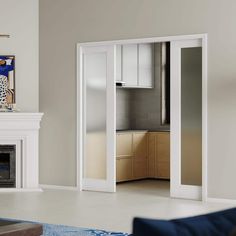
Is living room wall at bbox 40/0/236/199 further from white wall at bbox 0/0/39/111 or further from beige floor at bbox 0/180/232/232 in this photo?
beige floor at bbox 0/180/232/232

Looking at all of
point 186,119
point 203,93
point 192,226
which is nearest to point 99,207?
point 186,119

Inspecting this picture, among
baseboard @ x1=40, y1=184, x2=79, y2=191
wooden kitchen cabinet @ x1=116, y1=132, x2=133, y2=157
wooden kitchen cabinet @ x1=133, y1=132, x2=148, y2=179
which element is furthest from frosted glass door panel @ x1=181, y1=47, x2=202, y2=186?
wooden kitchen cabinet @ x1=133, y1=132, x2=148, y2=179

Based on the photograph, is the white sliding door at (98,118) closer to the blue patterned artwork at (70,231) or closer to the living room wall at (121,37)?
the living room wall at (121,37)

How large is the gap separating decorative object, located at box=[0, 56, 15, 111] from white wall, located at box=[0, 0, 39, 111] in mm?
85

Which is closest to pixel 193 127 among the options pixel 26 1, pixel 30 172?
pixel 30 172

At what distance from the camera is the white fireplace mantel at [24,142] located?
8.67 meters

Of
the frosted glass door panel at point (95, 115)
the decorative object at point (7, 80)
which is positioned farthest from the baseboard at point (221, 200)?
the decorative object at point (7, 80)

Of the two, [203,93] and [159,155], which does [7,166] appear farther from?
[203,93]

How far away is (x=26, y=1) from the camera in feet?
29.6

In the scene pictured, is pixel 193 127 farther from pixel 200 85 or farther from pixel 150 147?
pixel 150 147

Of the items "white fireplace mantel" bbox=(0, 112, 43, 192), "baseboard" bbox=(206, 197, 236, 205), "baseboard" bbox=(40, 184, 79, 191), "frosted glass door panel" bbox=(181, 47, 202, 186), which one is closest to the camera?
"baseboard" bbox=(206, 197, 236, 205)

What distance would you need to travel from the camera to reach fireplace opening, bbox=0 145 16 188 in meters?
8.75

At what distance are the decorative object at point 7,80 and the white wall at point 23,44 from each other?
3.4 inches

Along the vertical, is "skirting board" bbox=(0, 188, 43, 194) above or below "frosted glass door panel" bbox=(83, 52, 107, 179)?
below
